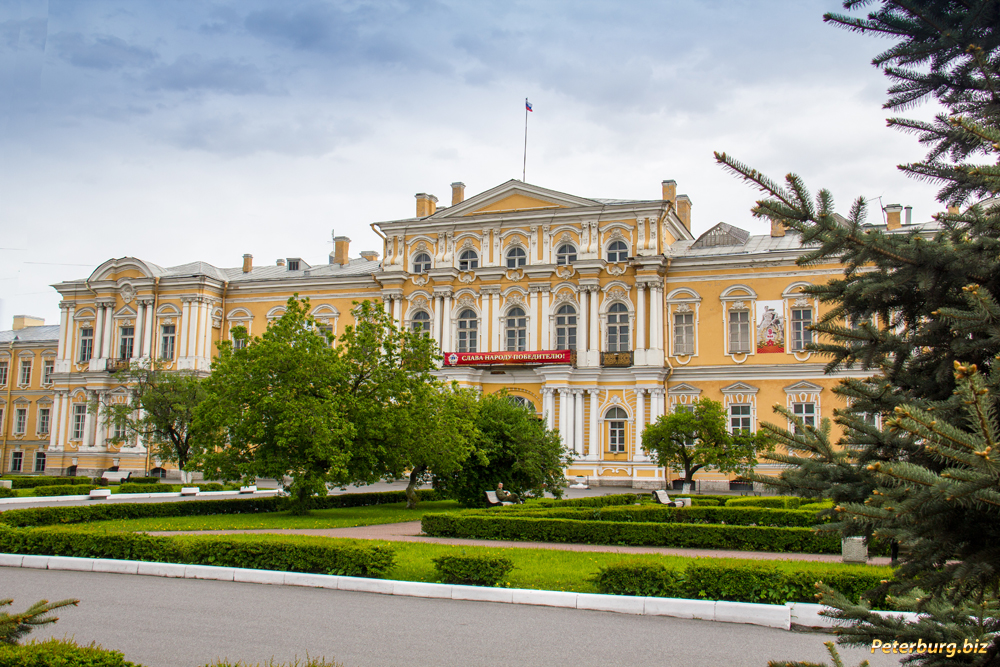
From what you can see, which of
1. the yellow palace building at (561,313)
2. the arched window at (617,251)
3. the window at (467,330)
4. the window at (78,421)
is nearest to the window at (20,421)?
the yellow palace building at (561,313)

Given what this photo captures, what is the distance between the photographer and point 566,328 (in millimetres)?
37469

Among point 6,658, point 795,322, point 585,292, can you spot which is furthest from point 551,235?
point 6,658

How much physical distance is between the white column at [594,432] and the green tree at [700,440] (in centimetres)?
606

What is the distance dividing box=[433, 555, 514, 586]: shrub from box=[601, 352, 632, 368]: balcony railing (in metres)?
26.1

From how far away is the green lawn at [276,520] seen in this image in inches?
697

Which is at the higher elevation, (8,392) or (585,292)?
(585,292)

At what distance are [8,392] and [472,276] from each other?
1292 inches

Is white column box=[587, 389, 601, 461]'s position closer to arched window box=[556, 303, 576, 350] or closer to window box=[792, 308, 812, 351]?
arched window box=[556, 303, 576, 350]

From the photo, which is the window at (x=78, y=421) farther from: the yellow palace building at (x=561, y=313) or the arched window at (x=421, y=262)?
the arched window at (x=421, y=262)

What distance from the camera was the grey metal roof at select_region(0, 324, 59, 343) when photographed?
51106 mm

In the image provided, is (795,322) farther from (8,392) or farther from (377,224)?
(8,392)

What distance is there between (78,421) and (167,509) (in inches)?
1057

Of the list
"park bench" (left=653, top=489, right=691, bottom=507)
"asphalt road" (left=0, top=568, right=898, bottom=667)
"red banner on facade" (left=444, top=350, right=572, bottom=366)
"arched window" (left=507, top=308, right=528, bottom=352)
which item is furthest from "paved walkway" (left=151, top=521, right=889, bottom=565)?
"arched window" (left=507, top=308, right=528, bottom=352)

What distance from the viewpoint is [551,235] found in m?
38.1
